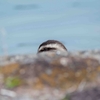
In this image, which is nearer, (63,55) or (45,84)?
(45,84)

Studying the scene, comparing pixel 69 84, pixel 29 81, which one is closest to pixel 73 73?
pixel 69 84

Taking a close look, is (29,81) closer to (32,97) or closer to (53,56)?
(32,97)

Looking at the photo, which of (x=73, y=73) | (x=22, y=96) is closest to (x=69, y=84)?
→ (x=73, y=73)

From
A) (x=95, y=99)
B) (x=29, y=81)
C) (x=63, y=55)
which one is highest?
(x=63, y=55)

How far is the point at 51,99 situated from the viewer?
1.14 m

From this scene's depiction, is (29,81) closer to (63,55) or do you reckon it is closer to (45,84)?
(45,84)

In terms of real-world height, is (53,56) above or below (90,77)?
above

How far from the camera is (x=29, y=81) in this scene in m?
1.20

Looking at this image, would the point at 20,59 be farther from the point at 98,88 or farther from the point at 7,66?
the point at 98,88

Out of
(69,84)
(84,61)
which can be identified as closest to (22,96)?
(69,84)

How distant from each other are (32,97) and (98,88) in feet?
0.72

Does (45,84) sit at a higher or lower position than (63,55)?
lower

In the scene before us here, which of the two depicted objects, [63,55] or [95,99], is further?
[63,55]

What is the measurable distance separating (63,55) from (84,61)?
0.10m
